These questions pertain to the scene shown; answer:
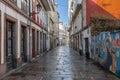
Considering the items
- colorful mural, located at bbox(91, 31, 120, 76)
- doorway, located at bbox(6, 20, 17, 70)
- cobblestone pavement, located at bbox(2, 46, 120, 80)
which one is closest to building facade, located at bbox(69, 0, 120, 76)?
colorful mural, located at bbox(91, 31, 120, 76)

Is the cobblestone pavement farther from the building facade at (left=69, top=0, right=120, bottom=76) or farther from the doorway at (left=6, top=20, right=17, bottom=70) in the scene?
the building facade at (left=69, top=0, right=120, bottom=76)

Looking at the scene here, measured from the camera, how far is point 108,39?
42.6ft

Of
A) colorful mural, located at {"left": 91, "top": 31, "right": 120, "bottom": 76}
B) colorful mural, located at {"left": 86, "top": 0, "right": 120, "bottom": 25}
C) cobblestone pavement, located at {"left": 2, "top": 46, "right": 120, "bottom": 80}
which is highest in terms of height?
colorful mural, located at {"left": 86, "top": 0, "right": 120, "bottom": 25}

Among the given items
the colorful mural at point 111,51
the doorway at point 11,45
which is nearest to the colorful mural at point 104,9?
the colorful mural at point 111,51

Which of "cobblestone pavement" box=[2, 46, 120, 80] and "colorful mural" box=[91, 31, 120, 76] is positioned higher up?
"colorful mural" box=[91, 31, 120, 76]

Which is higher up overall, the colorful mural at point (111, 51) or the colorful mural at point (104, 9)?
the colorful mural at point (104, 9)

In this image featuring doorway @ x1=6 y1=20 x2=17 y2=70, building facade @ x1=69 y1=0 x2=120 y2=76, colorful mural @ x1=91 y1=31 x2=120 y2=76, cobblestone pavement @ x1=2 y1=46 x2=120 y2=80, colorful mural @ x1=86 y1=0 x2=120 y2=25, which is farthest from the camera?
colorful mural @ x1=86 y1=0 x2=120 y2=25

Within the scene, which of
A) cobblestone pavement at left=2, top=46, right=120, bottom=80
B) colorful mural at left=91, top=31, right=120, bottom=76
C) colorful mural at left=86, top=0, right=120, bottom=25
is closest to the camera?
cobblestone pavement at left=2, top=46, right=120, bottom=80

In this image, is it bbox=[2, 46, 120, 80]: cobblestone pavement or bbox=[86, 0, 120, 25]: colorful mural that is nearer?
bbox=[2, 46, 120, 80]: cobblestone pavement

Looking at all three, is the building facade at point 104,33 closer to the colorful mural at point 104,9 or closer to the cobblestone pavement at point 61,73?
the colorful mural at point 104,9

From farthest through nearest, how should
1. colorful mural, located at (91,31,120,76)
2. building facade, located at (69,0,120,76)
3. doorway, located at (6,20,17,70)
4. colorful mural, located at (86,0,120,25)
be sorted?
colorful mural, located at (86,0,120,25) < doorway, located at (6,20,17,70) < building facade, located at (69,0,120,76) < colorful mural, located at (91,31,120,76)

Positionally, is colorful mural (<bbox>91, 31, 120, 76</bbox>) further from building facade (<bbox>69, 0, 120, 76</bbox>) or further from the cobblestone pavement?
the cobblestone pavement

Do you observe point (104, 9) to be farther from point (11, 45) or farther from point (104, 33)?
point (11, 45)

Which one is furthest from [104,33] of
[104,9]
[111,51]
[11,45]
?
[104,9]
